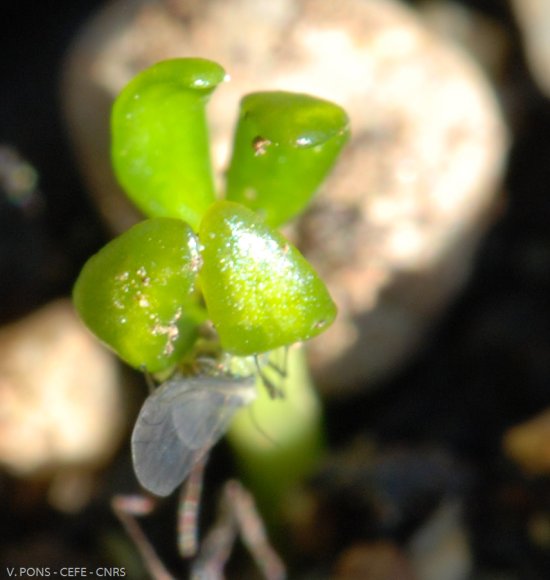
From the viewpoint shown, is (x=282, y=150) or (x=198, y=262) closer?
(x=198, y=262)

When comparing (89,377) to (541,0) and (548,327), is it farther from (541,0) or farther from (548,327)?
(541,0)

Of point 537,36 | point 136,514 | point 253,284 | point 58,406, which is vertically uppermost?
point 253,284

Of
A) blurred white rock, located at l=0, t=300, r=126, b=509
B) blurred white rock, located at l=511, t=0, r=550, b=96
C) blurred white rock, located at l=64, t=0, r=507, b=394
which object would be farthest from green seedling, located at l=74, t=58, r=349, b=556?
blurred white rock, located at l=511, t=0, r=550, b=96

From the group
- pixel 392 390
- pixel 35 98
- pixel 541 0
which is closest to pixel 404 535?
pixel 392 390

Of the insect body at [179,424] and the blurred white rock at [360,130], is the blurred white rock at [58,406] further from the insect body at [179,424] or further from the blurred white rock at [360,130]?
the insect body at [179,424]

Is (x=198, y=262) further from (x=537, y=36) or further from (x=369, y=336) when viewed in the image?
(x=537, y=36)

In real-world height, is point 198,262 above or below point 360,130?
above

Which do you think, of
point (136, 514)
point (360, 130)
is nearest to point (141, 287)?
point (136, 514)
